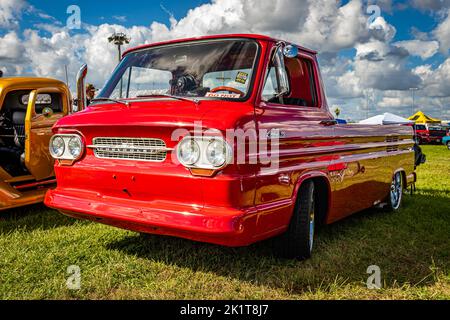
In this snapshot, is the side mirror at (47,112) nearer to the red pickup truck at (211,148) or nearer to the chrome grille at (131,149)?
the red pickup truck at (211,148)

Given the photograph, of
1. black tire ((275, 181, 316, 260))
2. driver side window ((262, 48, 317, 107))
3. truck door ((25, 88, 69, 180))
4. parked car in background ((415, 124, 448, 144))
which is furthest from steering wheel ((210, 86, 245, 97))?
parked car in background ((415, 124, 448, 144))

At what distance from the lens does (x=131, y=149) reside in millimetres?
3471

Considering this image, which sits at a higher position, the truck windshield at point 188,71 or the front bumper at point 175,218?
the truck windshield at point 188,71

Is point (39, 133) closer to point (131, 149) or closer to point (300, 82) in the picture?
point (131, 149)

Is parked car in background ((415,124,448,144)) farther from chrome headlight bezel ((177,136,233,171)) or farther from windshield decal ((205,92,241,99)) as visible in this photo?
chrome headlight bezel ((177,136,233,171))

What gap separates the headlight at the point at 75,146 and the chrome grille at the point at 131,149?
0.14 m

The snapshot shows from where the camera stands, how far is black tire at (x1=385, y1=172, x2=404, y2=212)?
6.55 metres

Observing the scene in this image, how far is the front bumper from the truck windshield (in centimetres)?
99

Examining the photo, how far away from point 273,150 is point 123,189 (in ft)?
3.98

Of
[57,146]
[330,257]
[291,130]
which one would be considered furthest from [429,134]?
[57,146]

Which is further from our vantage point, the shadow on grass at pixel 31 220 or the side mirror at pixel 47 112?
the side mirror at pixel 47 112

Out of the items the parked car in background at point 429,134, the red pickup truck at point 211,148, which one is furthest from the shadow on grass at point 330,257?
the parked car in background at point 429,134

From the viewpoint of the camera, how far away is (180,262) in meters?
3.98

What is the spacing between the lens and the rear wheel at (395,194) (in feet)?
21.6
